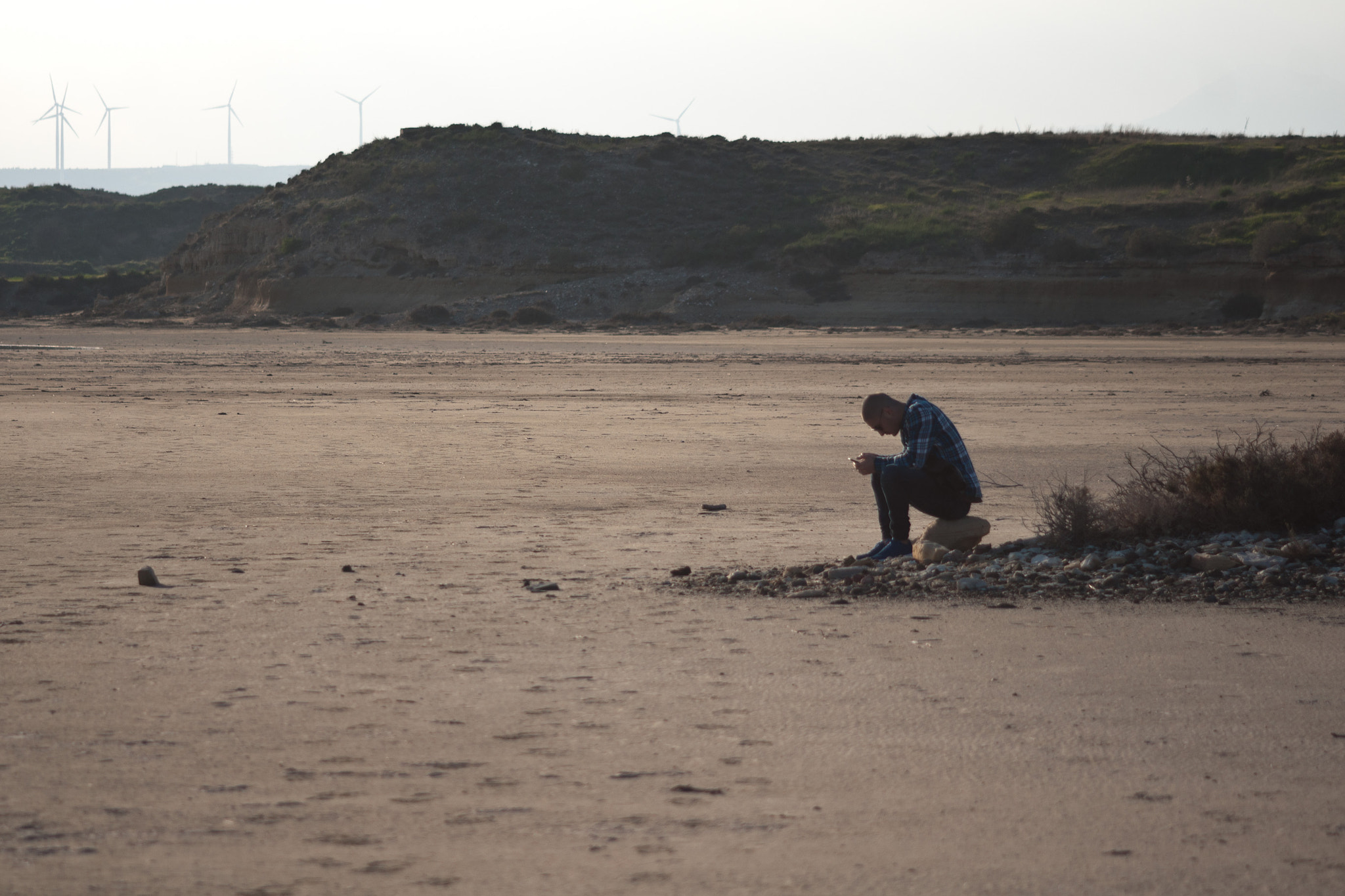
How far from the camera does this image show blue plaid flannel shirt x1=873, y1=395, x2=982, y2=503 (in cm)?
772

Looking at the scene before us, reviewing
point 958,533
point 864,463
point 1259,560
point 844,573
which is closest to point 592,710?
point 844,573

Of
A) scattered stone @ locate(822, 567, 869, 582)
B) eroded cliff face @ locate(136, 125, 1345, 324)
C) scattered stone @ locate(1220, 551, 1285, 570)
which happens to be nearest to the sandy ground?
scattered stone @ locate(822, 567, 869, 582)

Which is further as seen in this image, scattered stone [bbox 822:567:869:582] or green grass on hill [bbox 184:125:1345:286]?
green grass on hill [bbox 184:125:1345:286]

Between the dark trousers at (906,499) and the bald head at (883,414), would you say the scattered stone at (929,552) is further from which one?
the bald head at (883,414)

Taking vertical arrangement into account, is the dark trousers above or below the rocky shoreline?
above

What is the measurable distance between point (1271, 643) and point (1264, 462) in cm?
243

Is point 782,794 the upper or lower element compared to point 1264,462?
lower

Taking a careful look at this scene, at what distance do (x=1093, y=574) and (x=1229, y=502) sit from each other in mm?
1231

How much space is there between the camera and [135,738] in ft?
15.3

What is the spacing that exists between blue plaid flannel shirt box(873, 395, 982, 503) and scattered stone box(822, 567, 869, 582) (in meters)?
0.68

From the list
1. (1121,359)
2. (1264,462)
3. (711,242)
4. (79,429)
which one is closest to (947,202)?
(711,242)

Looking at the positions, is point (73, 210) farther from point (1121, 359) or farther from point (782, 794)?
point (782, 794)

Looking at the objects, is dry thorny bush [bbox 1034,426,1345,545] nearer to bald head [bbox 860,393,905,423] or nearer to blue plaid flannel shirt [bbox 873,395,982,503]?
blue plaid flannel shirt [bbox 873,395,982,503]

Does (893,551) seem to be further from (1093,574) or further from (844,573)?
(1093,574)
